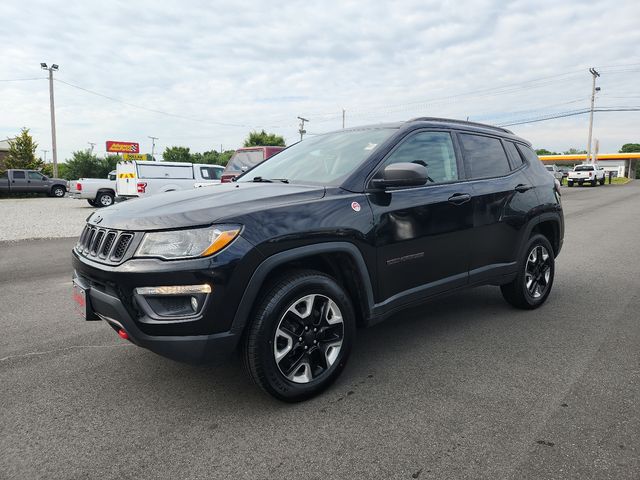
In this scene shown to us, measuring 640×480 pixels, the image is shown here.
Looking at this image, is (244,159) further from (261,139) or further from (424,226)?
(261,139)

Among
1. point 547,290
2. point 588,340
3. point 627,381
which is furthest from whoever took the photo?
point 547,290

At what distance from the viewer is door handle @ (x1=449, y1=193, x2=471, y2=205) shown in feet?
12.1

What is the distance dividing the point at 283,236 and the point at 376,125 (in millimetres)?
1624

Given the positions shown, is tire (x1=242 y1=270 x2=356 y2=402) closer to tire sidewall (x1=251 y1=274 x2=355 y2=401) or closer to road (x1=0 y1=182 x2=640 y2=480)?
tire sidewall (x1=251 y1=274 x2=355 y2=401)

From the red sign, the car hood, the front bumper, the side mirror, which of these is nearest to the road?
the front bumper

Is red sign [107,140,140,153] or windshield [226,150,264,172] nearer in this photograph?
windshield [226,150,264,172]

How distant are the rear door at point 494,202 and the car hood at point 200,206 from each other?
1601mm

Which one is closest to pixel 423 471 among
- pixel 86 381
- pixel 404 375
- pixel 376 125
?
pixel 404 375

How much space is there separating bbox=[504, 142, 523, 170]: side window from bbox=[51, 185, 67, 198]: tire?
30.9 m

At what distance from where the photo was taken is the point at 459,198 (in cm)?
375

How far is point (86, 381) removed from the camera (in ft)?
10.4

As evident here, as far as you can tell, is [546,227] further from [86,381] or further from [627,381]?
[86,381]

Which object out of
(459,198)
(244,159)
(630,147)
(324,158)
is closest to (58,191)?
(244,159)

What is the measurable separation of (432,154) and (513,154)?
1.34 meters
